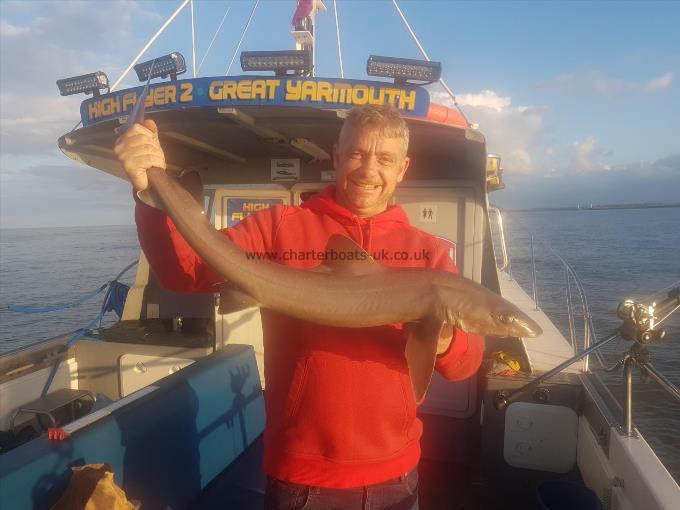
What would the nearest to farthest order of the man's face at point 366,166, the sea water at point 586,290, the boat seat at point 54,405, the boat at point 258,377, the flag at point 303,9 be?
the man's face at point 366,166, the boat at point 258,377, the boat seat at point 54,405, the flag at point 303,9, the sea water at point 586,290

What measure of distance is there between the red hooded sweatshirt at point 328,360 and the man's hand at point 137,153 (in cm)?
17

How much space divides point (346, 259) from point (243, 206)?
5082mm

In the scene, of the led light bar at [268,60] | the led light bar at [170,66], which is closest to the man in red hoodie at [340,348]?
the led light bar at [268,60]

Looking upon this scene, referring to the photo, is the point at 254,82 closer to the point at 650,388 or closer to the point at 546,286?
the point at 650,388

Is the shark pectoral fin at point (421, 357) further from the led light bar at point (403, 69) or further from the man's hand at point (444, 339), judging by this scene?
the led light bar at point (403, 69)

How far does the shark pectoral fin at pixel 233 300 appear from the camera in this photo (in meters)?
2.69

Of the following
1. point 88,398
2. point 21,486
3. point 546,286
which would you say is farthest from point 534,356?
point 546,286

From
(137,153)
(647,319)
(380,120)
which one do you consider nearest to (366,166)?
(380,120)

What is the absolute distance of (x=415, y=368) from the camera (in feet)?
8.29

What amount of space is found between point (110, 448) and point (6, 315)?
25222 mm

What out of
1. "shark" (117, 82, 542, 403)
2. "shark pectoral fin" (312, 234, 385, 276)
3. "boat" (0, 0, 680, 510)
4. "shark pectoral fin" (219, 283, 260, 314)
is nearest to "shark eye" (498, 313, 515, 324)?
"shark" (117, 82, 542, 403)

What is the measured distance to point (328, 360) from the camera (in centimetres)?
252

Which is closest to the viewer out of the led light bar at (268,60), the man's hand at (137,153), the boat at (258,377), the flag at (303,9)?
the man's hand at (137,153)

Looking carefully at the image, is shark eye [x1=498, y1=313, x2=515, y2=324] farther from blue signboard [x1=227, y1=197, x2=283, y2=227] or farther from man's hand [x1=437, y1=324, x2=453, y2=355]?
blue signboard [x1=227, y1=197, x2=283, y2=227]
